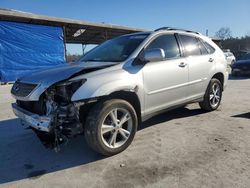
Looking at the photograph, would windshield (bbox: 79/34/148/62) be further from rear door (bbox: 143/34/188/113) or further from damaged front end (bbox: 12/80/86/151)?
damaged front end (bbox: 12/80/86/151)

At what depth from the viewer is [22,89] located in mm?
4078

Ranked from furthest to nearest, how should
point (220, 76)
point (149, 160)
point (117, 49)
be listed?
point (220, 76)
point (117, 49)
point (149, 160)

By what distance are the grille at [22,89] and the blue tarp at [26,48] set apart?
12.3 meters

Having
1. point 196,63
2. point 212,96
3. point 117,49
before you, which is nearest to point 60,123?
point 117,49

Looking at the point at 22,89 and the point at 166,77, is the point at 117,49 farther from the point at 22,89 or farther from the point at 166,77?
the point at 22,89

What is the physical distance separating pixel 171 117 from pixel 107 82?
2689mm

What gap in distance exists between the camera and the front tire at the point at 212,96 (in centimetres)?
624

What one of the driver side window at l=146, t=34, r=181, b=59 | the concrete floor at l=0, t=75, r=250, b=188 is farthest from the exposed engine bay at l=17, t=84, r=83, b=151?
the driver side window at l=146, t=34, r=181, b=59

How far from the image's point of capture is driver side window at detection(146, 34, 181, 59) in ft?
16.3

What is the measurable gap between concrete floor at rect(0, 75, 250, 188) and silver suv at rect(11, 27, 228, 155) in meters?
0.35

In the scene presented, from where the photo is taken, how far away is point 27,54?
16766 mm

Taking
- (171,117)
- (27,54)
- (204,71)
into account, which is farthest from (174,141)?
(27,54)

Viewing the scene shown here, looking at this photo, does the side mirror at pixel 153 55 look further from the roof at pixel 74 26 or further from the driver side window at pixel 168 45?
the roof at pixel 74 26

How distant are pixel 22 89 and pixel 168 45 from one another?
8.94ft
